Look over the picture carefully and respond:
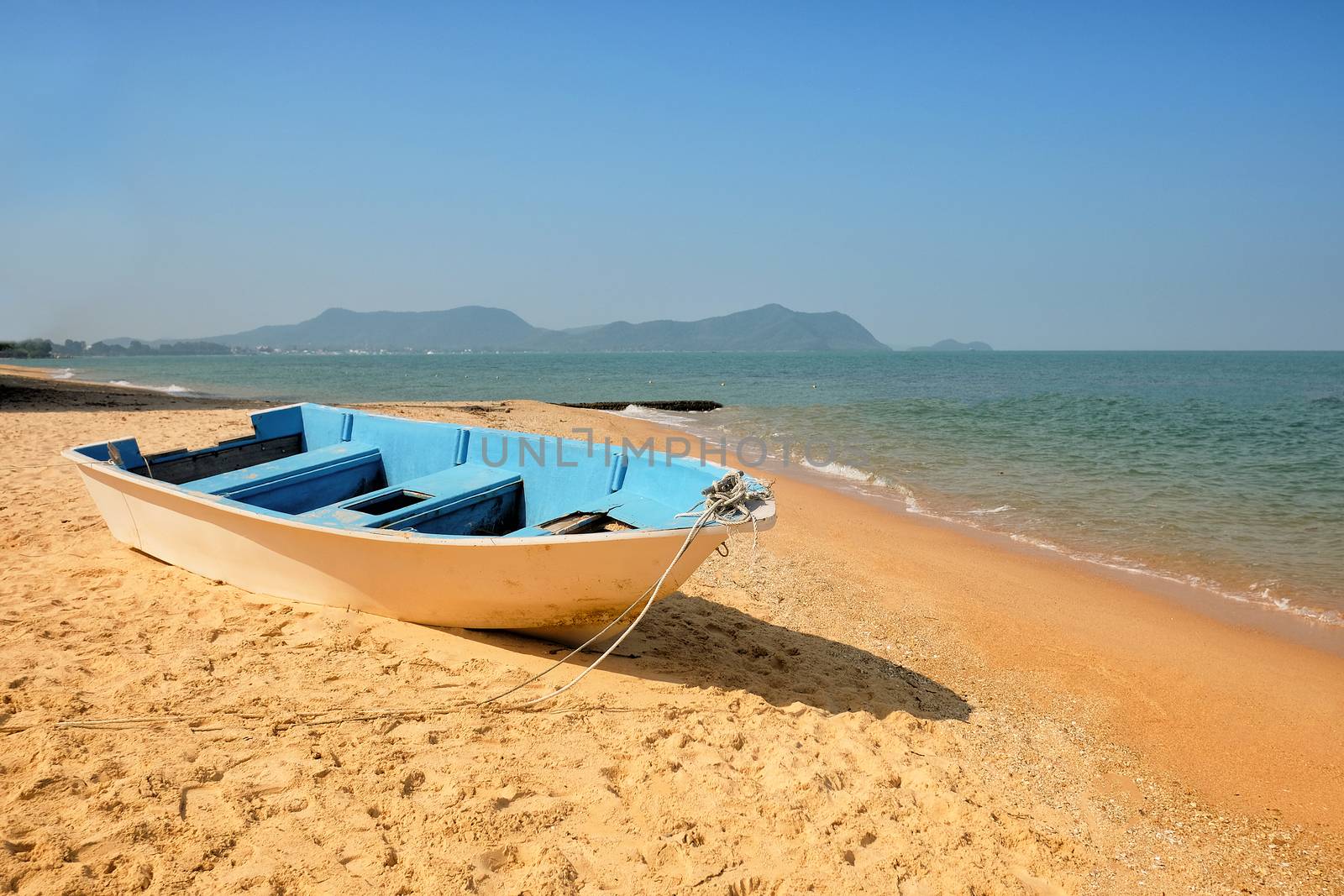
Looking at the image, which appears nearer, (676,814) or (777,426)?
(676,814)

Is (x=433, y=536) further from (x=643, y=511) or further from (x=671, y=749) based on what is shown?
(x=671, y=749)

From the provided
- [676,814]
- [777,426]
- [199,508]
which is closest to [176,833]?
[676,814]

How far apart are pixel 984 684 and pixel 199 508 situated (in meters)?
5.23

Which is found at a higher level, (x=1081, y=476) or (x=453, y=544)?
(x=453, y=544)

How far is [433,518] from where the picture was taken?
15.9ft

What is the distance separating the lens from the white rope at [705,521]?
3.59 meters

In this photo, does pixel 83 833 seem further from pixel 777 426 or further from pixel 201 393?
pixel 201 393

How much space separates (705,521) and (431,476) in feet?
10.1

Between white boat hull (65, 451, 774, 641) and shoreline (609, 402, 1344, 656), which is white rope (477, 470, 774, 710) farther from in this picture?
shoreline (609, 402, 1344, 656)

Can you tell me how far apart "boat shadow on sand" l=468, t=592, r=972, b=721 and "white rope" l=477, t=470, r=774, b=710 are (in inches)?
8.0

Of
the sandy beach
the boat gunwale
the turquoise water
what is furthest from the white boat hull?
the turquoise water

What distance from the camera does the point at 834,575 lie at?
21.0 feet

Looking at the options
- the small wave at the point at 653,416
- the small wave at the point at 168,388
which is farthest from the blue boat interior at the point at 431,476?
the small wave at the point at 168,388

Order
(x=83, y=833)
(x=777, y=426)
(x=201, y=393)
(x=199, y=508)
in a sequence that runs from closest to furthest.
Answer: (x=83, y=833) < (x=199, y=508) < (x=777, y=426) < (x=201, y=393)
